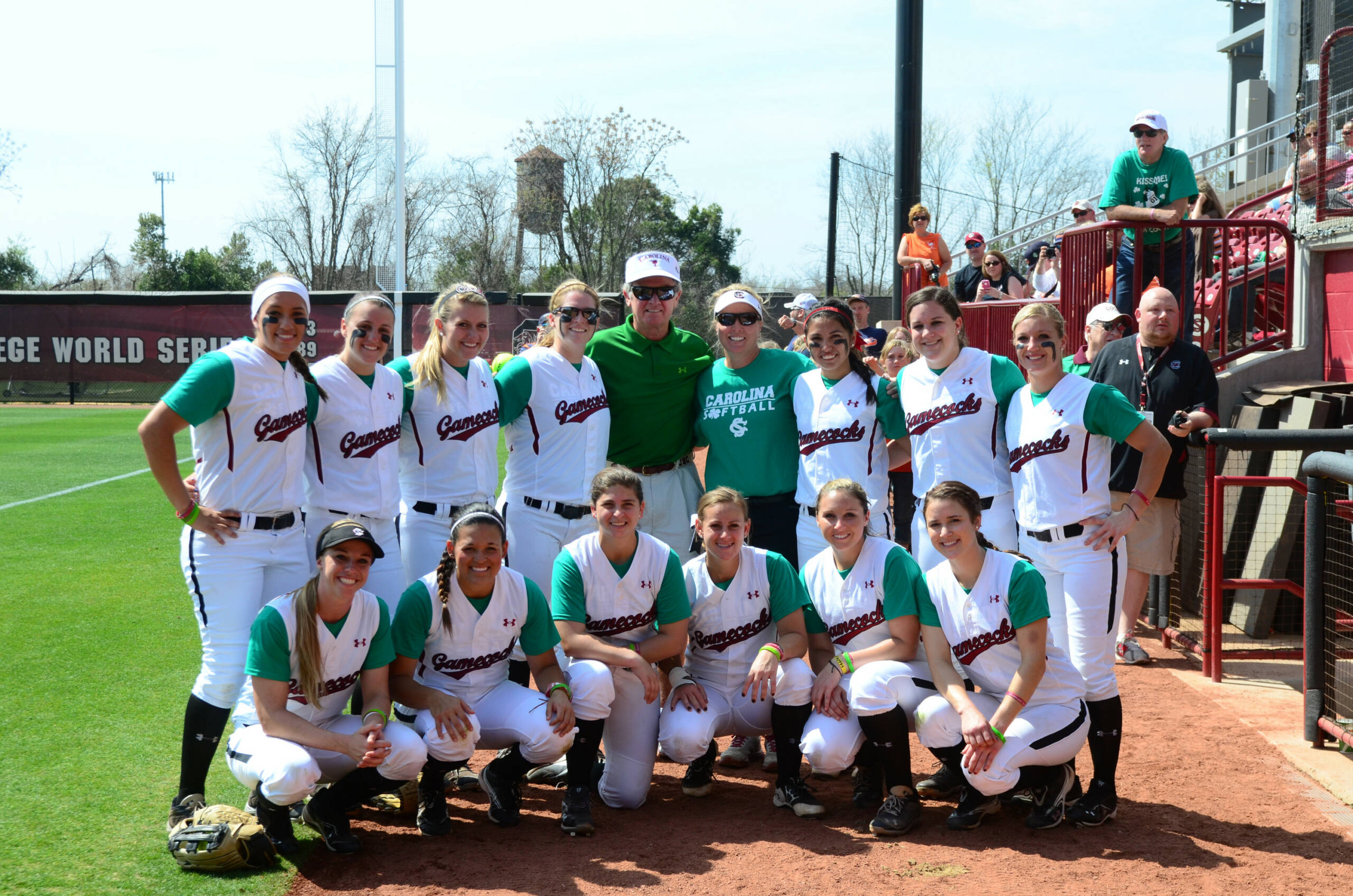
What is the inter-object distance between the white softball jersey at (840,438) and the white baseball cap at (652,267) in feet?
2.71

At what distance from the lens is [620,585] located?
430 cm

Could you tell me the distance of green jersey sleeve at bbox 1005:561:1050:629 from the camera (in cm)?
385

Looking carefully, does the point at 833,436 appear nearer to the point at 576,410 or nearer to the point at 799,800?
the point at 576,410

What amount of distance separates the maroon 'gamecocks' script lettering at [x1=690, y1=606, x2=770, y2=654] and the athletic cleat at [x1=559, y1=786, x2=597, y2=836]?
77 cm

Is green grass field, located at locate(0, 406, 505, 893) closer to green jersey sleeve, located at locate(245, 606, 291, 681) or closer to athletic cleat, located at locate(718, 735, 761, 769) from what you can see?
green jersey sleeve, located at locate(245, 606, 291, 681)

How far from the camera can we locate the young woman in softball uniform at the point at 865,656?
402 cm

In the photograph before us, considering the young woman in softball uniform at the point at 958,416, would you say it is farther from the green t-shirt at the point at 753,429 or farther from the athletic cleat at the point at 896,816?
the athletic cleat at the point at 896,816

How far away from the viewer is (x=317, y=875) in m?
3.60

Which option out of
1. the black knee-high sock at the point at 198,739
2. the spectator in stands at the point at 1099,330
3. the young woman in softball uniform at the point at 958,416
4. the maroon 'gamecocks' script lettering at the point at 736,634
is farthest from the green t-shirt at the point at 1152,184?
the black knee-high sock at the point at 198,739

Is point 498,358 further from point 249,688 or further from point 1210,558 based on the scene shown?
point 1210,558

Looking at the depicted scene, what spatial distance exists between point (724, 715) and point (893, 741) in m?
0.68

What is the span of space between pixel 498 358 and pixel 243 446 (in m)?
3.51

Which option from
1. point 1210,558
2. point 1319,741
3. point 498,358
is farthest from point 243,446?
point 1210,558

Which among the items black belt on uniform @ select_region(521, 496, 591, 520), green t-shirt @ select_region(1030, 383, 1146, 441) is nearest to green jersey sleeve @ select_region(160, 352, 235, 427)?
black belt on uniform @ select_region(521, 496, 591, 520)
